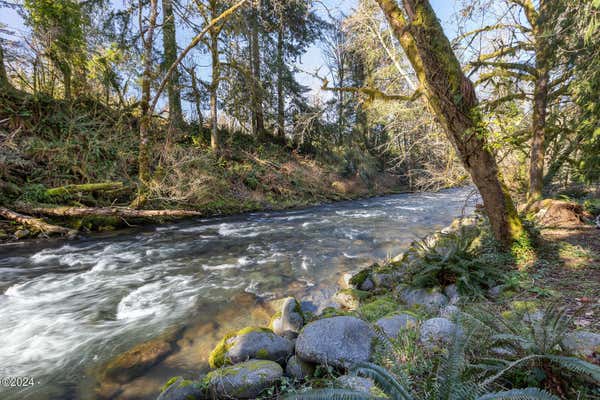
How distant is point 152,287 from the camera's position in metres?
4.79

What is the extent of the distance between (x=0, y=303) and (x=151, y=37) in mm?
7265

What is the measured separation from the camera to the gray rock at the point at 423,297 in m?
3.44

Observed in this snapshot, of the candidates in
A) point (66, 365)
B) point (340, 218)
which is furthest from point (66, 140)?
point (340, 218)

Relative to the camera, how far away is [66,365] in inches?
112

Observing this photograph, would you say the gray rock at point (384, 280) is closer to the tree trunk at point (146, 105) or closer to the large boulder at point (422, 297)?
the large boulder at point (422, 297)

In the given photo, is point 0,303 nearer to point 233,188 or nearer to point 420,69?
point 420,69

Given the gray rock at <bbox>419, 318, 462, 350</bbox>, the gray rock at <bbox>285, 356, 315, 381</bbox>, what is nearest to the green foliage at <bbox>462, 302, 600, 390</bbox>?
the gray rock at <bbox>419, 318, 462, 350</bbox>

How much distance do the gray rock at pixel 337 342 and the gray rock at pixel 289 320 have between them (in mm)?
637

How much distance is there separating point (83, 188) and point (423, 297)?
29.9 feet

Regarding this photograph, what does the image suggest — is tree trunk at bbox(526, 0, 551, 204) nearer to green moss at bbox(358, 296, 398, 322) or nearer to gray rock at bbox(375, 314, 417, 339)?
green moss at bbox(358, 296, 398, 322)

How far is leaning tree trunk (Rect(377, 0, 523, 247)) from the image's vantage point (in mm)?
3467

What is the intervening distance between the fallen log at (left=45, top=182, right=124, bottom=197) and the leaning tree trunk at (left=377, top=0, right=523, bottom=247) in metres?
8.54

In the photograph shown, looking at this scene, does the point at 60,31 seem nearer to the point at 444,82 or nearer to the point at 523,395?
the point at 444,82

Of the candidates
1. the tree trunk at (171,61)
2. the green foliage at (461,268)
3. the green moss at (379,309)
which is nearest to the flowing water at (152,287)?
the green moss at (379,309)
